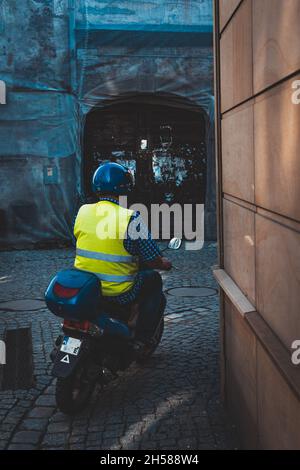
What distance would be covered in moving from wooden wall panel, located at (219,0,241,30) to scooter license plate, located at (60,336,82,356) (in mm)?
2341

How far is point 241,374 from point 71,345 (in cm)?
121

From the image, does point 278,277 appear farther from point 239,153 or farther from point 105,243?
point 105,243

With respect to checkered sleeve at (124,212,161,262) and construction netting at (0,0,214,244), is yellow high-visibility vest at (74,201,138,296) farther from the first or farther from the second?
construction netting at (0,0,214,244)

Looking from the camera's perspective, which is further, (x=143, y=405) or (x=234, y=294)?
(x=143, y=405)

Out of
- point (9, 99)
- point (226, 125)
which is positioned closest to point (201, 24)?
point (9, 99)

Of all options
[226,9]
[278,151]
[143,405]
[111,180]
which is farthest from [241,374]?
[226,9]

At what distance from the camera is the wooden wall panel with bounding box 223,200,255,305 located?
333 centimetres

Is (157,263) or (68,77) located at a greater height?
(68,77)

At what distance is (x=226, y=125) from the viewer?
3979 mm

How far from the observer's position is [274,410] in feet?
9.52

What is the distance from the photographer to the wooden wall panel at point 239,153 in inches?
128

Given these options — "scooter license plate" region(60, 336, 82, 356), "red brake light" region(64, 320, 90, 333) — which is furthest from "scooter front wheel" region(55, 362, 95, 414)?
"red brake light" region(64, 320, 90, 333)

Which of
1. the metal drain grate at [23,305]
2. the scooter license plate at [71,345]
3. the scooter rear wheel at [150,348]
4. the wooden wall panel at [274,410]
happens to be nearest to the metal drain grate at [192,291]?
the metal drain grate at [23,305]
